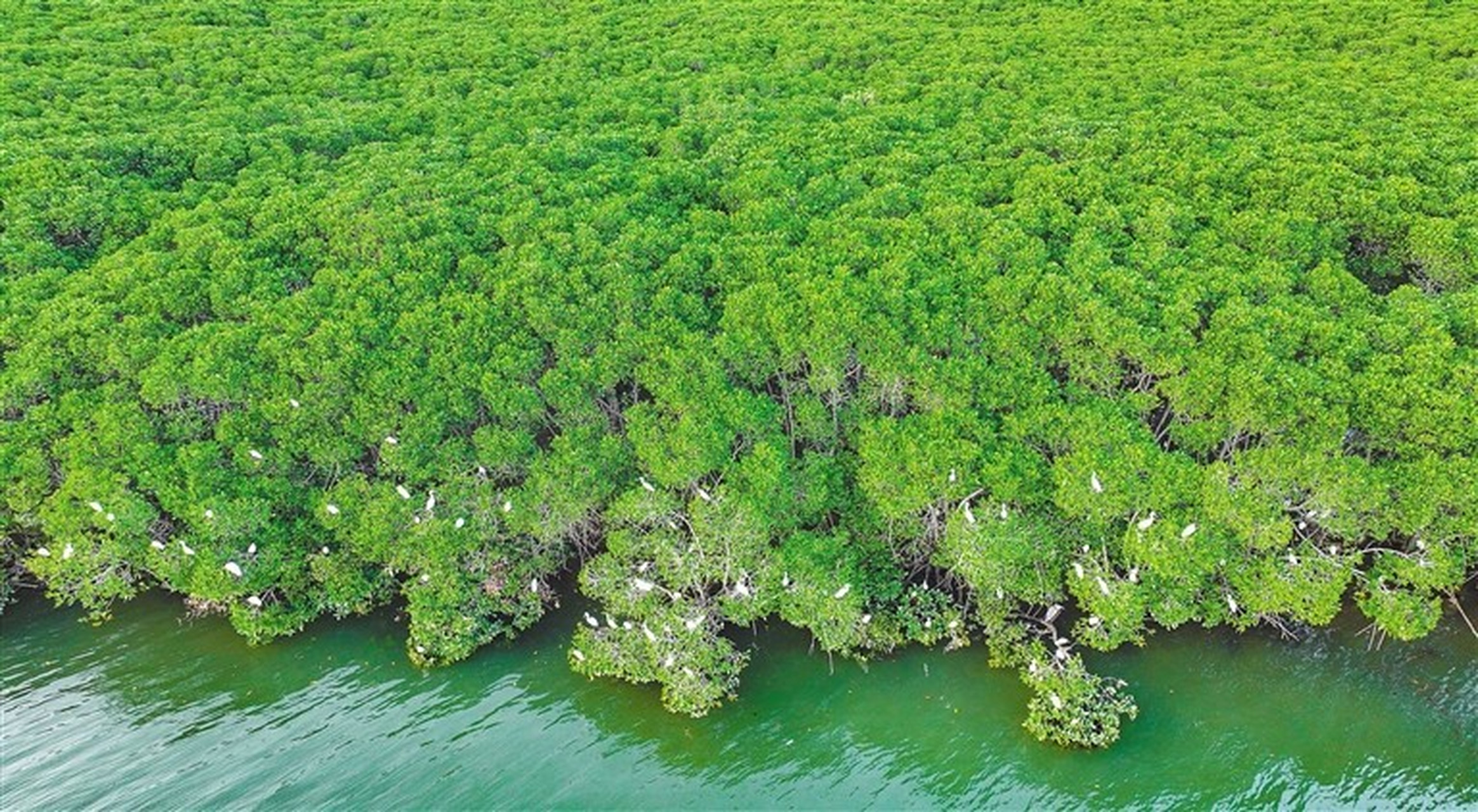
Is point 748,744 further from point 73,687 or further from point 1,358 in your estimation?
point 1,358

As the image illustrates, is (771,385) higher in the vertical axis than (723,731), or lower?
higher

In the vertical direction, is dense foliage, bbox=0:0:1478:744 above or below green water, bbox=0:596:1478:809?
above

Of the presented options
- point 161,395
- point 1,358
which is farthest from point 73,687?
point 1,358

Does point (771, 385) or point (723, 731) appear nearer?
point (723, 731)

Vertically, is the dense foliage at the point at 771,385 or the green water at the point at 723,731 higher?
the dense foliage at the point at 771,385

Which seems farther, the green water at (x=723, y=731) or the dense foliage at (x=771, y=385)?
the dense foliage at (x=771, y=385)
